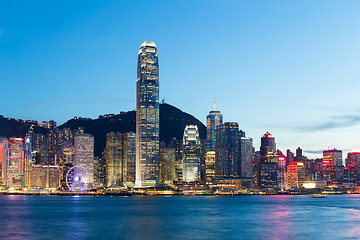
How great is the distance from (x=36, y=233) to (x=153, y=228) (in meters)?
24.0

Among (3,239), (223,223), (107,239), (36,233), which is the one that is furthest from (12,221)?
(223,223)

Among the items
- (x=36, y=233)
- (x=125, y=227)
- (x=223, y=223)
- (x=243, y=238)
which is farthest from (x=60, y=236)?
(x=223, y=223)

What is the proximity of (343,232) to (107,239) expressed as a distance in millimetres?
45926

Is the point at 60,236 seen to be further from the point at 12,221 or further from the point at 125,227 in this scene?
the point at 12,221

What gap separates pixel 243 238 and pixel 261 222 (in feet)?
103

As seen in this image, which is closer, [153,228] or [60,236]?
[60,236]

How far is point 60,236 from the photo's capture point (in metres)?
91.2

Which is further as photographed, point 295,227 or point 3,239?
point 295,227

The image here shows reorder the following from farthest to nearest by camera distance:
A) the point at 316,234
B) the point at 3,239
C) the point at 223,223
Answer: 1. the point at 223,223
2. the point at 316,234
3. the point at 3,239

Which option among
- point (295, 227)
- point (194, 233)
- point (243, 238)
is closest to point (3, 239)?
point (194, 233)

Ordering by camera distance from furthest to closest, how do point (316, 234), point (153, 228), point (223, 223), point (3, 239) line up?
point (223, 223), point (153, 228), point (316, 234), point (3, 239)

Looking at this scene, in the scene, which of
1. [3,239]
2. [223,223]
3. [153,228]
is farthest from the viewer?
[223,223]

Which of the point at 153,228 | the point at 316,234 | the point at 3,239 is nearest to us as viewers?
the point at 3,239

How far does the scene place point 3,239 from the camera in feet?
284
